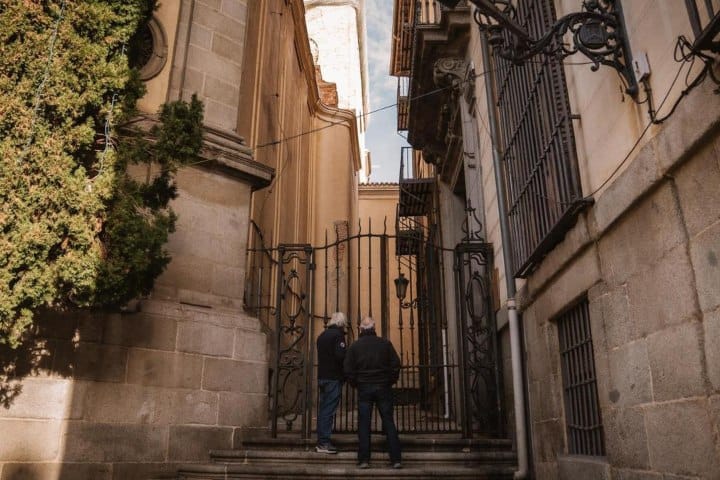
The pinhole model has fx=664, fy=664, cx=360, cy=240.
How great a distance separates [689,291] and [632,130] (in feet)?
4.25

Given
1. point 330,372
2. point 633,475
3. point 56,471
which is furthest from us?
point 330,372

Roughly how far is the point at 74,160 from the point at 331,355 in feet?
11.4

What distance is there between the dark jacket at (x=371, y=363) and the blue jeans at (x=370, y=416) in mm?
84

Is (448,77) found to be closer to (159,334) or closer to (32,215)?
(159,334)

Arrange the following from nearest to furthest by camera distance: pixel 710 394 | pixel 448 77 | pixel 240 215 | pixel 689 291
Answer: pixel 710 394 → pixel 689 291 → pixel 240 215 → pixel 448 77

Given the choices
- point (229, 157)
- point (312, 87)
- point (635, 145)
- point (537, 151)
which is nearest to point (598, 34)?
point (635, 145)

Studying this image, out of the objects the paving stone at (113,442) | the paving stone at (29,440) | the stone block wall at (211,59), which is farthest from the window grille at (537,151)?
the paving stone at (29,440)

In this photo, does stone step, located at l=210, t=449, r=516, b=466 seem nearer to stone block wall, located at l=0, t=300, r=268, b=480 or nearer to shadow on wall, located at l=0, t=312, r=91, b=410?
stone block wall, located at l=0, t=300, r=268, b=480

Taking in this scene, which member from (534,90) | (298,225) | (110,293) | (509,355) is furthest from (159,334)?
(298,225)

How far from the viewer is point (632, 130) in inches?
169

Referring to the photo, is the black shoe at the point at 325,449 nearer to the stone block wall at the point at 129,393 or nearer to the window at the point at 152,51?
the stone block wall at the point at 129,393

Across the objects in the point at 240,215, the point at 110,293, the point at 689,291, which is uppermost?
the point at 240,215

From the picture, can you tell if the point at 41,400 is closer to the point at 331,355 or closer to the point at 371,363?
the point at 331,355

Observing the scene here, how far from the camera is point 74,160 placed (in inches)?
244
